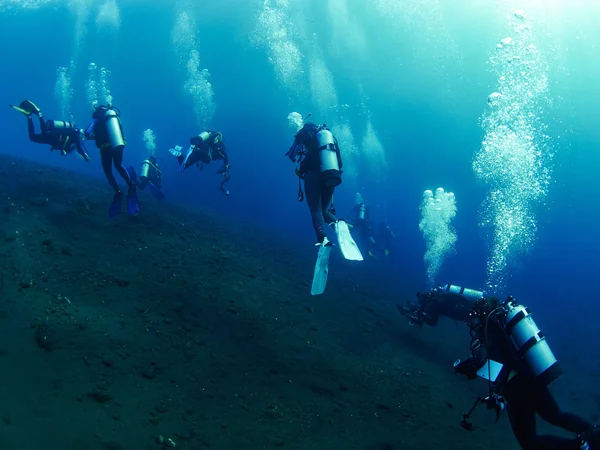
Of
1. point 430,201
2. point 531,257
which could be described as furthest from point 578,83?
point 430,201

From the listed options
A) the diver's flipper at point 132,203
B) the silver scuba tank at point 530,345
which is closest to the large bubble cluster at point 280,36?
the diver's flipper at point 132,203

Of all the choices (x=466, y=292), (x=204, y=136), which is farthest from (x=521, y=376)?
(x=204, y=136)

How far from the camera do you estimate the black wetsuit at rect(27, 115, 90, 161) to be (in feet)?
31.6

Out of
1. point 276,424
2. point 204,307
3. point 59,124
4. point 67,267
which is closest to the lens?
point 276,424

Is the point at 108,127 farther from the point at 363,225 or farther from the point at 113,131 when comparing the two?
the point at 363,225

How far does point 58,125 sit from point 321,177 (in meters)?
8.15

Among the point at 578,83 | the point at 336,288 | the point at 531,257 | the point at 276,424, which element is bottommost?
the point at 531,257

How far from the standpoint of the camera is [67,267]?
20.0 feet

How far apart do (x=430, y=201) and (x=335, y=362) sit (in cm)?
2537

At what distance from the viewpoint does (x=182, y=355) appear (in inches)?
197

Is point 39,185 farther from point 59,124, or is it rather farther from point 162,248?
point 162,248

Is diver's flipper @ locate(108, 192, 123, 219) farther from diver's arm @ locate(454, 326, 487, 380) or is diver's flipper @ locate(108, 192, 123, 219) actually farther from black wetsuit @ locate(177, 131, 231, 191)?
diver's arm @ locate(454, 326, 487, 380)

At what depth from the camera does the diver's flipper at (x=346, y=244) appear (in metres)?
5.32

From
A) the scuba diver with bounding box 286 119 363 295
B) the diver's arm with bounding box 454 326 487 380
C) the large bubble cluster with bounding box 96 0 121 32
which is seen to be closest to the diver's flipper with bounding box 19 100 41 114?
the scuba diver with bounding box 286 119 363 295
